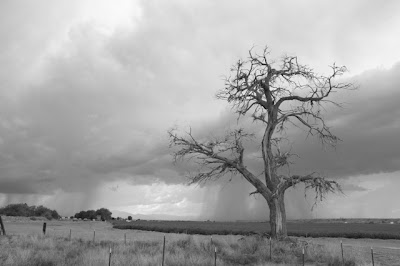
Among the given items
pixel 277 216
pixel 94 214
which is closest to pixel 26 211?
pixel 94 214

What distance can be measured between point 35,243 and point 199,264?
45.0ft

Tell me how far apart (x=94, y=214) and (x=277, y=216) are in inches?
5721

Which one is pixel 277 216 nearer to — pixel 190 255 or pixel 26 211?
pixel 190 255

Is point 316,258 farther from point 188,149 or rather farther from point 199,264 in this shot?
point 188,149

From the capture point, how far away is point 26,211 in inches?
5507

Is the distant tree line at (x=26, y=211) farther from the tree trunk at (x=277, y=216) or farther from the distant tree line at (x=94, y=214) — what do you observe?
the tree trunk at (x=277, y=216)

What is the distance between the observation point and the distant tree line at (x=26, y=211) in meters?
137

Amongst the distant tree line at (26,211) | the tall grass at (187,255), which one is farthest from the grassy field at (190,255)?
the distant tree line at (26,211)

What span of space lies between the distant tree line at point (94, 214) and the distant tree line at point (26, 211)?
35.8ft

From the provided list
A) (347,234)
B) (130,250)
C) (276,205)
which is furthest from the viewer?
(347,234)

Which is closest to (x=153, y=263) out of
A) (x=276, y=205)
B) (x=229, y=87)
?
(x=276, y=205)

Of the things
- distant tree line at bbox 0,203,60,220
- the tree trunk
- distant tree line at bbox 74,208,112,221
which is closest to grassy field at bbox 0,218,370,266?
the tree trunk

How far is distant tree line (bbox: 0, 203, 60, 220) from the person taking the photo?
137 metres

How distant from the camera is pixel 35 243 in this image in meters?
25.6
